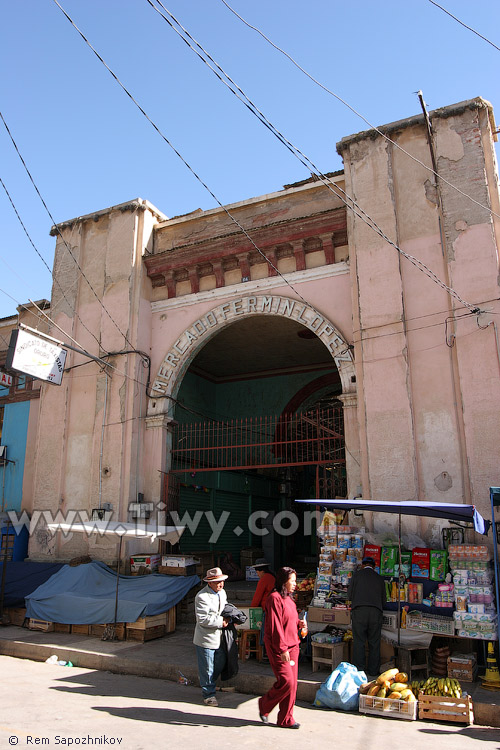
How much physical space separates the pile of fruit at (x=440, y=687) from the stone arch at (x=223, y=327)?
17.4 ft

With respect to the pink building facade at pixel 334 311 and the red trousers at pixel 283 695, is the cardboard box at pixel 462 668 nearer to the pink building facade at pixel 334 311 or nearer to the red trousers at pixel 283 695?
the pink building facade at pixel 334 311

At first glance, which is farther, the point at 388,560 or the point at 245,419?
the point at 245,419

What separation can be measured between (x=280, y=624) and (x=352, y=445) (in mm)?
4501

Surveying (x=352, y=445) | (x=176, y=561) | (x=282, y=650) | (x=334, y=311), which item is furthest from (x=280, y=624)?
(x=334, y=311)

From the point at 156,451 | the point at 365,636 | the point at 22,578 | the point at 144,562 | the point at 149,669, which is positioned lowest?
the point at 149,669

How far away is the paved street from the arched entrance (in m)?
5.63

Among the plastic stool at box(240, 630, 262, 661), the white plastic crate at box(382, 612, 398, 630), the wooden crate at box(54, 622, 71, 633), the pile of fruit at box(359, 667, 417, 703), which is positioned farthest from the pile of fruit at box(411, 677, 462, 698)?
the wooden crate at box(54, 622, 71, 633)

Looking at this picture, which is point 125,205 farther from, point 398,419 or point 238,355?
point 398,419

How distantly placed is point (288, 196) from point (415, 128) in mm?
2761

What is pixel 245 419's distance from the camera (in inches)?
647

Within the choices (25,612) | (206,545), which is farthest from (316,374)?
(25,612)

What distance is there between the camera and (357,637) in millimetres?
7289

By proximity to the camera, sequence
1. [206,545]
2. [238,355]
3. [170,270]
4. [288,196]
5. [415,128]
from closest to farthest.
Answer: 1. [415,128]
2. [288,196]
3. [170,270]
4. [206,545]
5. [238,355]

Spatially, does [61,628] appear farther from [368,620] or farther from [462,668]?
[462,668]
